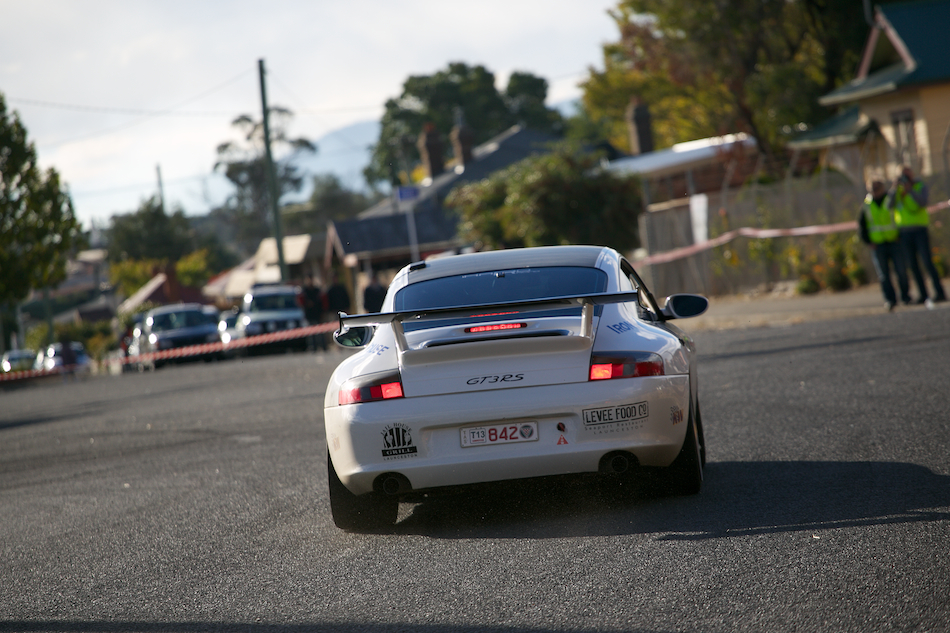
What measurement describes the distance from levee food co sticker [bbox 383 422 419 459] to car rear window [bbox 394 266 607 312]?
39.5 inches

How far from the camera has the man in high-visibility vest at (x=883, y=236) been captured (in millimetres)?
15664

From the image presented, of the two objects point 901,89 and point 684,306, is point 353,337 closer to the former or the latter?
point 684,306

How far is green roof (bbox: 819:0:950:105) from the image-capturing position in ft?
93.9

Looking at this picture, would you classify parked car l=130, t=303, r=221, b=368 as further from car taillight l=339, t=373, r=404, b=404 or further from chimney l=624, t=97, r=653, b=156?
car taillight l=339, t=373, r=404, b=404

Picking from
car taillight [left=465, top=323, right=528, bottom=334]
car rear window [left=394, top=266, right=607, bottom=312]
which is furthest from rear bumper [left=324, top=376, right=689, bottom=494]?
car rear window [left=394, top=266, right=607, bottom=312]

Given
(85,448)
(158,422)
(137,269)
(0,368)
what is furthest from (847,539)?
(137,269)

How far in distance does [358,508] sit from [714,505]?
1.85 m

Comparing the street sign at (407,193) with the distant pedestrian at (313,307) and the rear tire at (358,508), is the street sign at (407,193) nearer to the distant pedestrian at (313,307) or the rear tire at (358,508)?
the distant pedestrian at (313,307)

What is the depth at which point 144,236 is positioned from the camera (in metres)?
91.2

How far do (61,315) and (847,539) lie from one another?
124440mm

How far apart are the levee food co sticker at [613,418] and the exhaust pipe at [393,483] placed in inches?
36.9

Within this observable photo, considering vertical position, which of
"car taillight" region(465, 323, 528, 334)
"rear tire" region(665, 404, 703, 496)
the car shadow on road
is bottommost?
the car shadow on road

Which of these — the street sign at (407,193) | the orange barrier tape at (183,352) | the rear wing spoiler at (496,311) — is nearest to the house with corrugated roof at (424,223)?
the street sign at (407,193)

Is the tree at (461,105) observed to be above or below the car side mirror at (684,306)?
above
